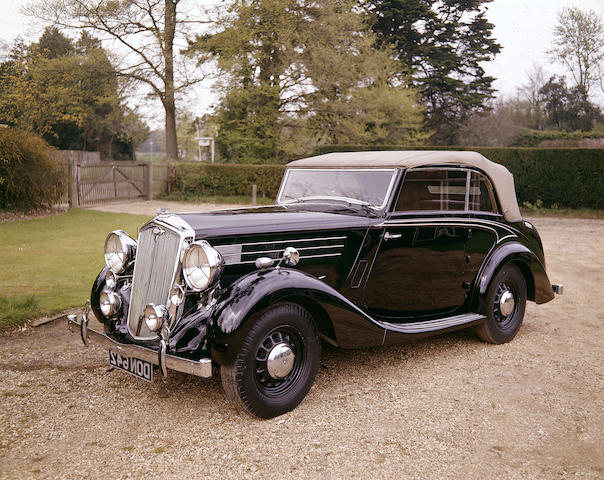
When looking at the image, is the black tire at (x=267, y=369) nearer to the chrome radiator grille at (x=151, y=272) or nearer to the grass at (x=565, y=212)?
the chrome radiator grille at (x=151, y=272)

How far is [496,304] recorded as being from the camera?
517 centimetres

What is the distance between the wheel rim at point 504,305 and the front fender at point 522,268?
0.89ft

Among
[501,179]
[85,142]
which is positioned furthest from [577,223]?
[85,142]

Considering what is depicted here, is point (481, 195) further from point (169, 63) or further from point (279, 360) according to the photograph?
point (169, 63)

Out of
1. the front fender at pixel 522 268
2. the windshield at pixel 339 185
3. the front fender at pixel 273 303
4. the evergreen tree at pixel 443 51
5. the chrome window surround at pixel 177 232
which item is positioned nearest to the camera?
the front fender at pixel 273 303

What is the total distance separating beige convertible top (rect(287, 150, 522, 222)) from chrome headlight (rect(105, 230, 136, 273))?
6.14 ft

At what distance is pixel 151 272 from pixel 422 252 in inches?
88.5

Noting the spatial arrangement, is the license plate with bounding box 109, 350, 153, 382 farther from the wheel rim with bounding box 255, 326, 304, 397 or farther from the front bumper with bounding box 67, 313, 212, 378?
the wheel rim with bounding box 255, 326, 304, 397

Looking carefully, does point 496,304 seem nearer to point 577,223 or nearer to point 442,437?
point 442,437

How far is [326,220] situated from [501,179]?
2.20 metres

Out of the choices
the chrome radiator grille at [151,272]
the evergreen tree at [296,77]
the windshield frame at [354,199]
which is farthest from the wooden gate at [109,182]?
the chrome radiator grille at [151,272]

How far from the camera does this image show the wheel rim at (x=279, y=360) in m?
3.50

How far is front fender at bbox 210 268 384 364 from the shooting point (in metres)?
3.27

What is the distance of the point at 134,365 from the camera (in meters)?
3.61
